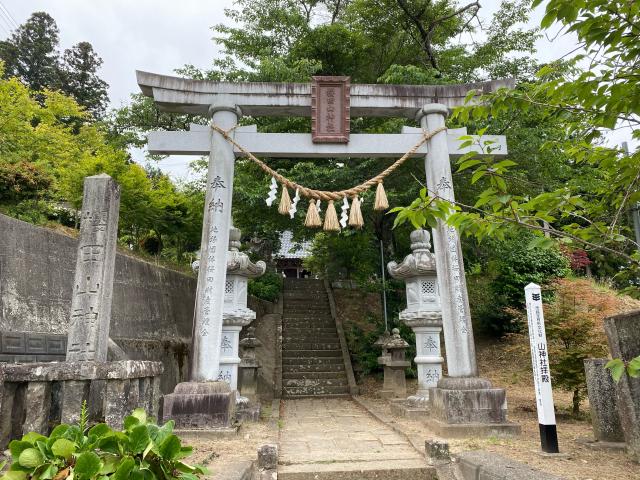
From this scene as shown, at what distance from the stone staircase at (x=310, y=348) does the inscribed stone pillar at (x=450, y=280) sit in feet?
17.2

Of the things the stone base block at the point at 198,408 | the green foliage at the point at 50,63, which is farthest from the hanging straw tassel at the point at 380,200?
the green foliage at the point at 50,63

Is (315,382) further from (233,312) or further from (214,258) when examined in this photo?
(214,258)

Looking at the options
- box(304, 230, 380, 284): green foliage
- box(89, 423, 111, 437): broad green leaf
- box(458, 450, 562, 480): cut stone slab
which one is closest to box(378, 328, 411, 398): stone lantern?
box(304, 230, 380, 284): green foliage

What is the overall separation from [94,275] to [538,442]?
5640mm

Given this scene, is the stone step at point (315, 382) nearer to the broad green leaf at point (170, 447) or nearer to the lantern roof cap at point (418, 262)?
the lantern roof cap at point (418, 262)

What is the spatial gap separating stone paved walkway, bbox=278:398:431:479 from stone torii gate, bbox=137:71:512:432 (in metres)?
1.64

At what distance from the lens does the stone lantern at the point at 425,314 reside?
818cm

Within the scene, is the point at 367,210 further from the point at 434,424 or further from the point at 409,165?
the point at 434,424

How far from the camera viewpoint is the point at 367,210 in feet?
35.6

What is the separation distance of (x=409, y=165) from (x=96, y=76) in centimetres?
2614

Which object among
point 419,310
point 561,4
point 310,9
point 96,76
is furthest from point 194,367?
point 96,76

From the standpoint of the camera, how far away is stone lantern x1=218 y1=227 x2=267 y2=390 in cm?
773

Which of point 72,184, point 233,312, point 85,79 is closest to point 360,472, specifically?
point 233,312

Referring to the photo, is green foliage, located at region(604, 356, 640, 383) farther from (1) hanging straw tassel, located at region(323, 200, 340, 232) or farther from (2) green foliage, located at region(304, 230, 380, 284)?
(2) green foliage, located at region(304, 230, 380, 284)
